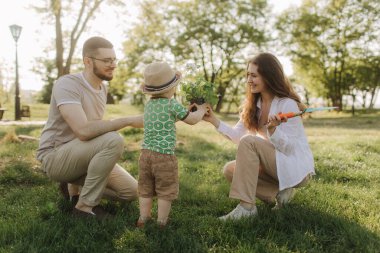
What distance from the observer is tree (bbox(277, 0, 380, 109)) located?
3709 cm

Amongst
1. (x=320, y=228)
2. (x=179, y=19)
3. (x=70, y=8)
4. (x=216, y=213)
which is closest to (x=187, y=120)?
(x=216, y=213)

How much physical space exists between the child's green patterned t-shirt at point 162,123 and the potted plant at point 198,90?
1.32 ft

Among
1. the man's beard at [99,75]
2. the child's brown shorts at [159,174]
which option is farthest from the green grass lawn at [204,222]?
the man's beard at [99,75]

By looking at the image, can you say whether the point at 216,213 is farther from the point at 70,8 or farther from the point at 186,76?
the point at 70,8

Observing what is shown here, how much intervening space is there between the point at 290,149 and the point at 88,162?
2153mm

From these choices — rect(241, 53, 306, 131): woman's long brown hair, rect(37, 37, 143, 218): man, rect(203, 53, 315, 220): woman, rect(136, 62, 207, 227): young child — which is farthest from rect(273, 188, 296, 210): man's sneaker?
rect(37, 37, 143, 218): man

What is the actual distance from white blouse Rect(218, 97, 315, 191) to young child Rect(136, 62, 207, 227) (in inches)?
→ 38.3

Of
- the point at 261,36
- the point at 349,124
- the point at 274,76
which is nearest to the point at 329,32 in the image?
the point at 261,36

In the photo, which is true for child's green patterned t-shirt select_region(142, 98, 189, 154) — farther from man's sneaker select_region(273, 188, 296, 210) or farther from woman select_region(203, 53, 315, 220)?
man's sneaker select_region(273, 188, 296, 210)

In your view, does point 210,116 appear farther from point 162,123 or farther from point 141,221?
point 141,221

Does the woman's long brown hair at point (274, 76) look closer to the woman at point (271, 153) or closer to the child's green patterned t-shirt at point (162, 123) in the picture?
the woman at point (271, 153)

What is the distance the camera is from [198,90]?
162 inches

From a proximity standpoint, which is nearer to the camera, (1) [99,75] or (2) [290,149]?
(2) [290,149]

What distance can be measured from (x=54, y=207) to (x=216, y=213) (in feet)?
5.86
